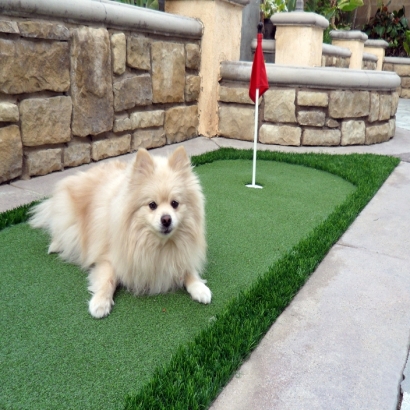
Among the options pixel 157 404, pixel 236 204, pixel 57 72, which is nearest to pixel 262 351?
pixel 157 404

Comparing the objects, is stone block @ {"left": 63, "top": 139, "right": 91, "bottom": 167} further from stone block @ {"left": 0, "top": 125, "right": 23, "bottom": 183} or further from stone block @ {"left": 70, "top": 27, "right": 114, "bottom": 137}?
stone block @ {"left": 0, "top": 125, "right": 23, "bottom": 183}

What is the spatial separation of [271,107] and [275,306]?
4.63 m

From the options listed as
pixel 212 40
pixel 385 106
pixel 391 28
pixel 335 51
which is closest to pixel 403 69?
pixel 391 28

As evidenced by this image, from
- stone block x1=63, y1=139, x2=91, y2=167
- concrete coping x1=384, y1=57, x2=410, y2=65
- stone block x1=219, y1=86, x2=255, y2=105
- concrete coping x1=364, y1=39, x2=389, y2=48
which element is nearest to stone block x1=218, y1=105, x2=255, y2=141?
stone block x1=219, y1=86, x2=255, y2=105

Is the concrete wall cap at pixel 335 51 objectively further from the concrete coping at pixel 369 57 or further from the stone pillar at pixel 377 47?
the stone pillar at pixel 377 47

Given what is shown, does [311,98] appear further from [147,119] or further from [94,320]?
[94,320]

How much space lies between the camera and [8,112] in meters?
3.92

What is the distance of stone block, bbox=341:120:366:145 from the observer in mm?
6785

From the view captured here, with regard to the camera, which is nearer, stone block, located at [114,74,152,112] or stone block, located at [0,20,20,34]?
stone block, located at [0,20,20,34]

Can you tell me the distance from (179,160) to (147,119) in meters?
3.36

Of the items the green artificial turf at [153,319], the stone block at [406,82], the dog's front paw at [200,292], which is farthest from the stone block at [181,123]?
the stone block at [406,82]

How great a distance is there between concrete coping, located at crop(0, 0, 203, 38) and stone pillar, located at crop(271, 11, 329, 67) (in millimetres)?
2270

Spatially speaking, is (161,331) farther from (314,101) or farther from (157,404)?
(314,101)

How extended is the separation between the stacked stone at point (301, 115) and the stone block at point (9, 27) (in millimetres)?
3514
